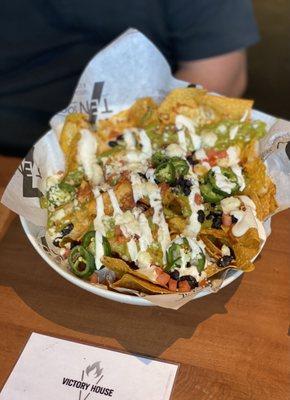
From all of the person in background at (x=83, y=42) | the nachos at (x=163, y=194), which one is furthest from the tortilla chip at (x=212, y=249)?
the person in background at (x=83, y=42)

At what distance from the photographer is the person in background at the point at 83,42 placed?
5.71ft

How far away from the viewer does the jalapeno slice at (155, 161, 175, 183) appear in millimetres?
1254

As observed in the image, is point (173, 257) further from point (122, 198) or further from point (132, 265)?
point (122, 198)

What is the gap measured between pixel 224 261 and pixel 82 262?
30 cm

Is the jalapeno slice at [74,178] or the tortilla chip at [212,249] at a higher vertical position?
the jalapeno slice at [74,178]

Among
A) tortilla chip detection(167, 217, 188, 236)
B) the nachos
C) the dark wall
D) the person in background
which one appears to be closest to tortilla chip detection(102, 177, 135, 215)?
the nachos

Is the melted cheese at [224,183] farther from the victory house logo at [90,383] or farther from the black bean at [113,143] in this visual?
the victory house logo at [90,383]

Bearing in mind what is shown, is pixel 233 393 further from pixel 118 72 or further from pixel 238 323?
pixel 118 72

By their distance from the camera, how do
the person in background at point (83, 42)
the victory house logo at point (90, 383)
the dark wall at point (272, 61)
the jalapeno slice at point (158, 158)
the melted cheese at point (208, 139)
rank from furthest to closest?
the dark wall at point (272, 61)
the person in background at point (83, 42)
the melted cheese at point (208, 139)
the jalapeno slice at point (158, 158)
the victory house logo at point (90, 383)

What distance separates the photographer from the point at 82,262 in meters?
1.12

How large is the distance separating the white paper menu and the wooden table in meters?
0.02

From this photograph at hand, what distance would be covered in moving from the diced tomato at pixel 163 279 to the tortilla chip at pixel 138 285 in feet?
0.05

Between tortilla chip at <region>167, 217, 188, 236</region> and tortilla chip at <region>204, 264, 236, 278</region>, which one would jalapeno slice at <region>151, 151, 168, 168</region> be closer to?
tortilla chip at <region>167, 217, 188, 236</region>

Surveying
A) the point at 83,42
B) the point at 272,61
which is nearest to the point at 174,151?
the point at 83,42
